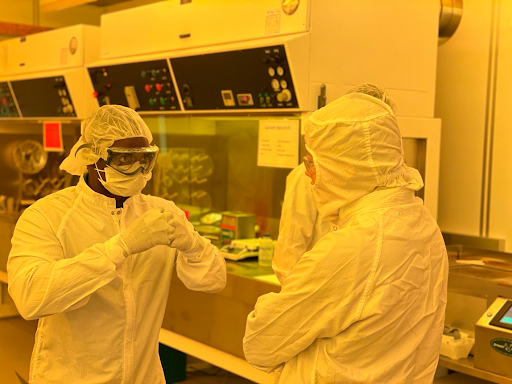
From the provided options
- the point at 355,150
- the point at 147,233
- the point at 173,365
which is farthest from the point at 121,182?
the point at 173,365

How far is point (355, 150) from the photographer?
130cm

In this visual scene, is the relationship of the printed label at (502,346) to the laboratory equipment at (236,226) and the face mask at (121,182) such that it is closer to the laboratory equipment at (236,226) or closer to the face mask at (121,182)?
the face mask at (121,182)

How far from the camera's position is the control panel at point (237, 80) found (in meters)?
2.56

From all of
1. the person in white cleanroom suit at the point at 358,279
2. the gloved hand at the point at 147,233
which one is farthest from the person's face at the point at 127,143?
the person in white cleanroom suit at the point at 358,279

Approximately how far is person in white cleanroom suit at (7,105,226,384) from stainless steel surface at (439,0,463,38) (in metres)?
1.86

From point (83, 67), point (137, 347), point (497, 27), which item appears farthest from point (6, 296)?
point (497, 27)

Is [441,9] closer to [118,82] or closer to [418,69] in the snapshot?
[418,69]

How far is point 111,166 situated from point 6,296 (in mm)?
3689

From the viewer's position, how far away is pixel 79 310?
5.45 feet

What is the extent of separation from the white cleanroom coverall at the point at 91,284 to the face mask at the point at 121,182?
0.05 meters

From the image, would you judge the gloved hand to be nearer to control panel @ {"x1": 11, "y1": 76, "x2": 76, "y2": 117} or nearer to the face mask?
the face mask

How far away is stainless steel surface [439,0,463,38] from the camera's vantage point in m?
3.02

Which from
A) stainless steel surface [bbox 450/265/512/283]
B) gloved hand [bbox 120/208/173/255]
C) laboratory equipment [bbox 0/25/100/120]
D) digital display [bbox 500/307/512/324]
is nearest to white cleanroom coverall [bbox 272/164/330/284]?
stainless steel surface [bbox 450/265/512/283]

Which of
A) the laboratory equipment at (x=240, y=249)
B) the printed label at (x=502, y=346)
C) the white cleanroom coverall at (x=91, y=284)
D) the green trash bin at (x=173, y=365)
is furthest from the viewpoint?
the green trash bin at (x=173, y=365)
